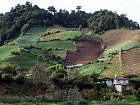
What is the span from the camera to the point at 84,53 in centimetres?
8644

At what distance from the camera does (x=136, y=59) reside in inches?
2753

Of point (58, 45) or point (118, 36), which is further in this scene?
point (118, 36)

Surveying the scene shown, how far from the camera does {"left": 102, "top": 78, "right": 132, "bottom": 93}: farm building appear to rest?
55.3 meters

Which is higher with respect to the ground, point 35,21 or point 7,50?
point 35,21

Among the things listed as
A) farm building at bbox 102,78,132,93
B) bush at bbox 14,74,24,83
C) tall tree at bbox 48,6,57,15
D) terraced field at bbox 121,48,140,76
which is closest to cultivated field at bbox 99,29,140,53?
terraced field at bbox 121,48,140,76

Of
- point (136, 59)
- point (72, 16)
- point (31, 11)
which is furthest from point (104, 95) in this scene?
point (72, 16)

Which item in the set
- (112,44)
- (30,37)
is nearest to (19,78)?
(112,44)

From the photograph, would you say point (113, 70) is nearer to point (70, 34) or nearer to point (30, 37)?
point (70, 34)

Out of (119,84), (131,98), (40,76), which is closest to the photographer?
(131,98)

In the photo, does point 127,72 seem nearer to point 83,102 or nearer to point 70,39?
point 83,102

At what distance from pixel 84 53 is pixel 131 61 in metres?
18.4

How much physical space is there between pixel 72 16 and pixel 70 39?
39128mm

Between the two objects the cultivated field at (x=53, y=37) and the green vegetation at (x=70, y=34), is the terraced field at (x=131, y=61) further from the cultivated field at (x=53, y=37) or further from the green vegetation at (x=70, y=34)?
the cultivated field at (x=53, y=37)

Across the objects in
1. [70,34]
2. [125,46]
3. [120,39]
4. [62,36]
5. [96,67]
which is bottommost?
[96,67]
